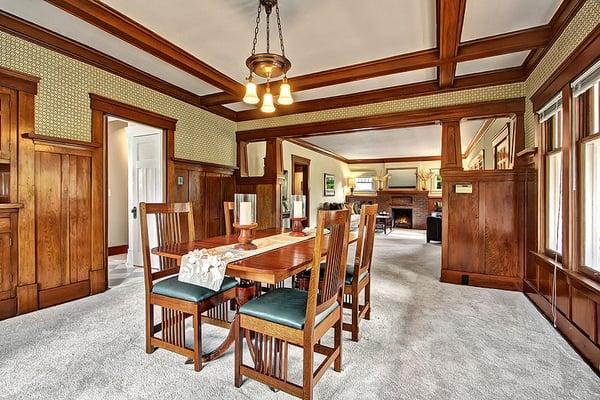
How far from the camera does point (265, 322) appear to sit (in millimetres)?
1608

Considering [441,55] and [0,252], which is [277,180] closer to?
[441,55]

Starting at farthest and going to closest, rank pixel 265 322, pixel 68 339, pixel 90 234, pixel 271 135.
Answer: pixel 271 135 < pixel 90 234 < pixel 68 339 < pixel 265 322

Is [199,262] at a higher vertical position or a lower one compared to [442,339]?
higher

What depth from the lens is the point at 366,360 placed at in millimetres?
1976

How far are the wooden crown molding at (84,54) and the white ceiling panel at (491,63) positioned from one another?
3.71 meters

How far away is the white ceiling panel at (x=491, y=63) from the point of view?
3272 mm

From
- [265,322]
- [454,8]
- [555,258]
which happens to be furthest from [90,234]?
[555,258]

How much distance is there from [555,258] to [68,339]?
4.03 meters

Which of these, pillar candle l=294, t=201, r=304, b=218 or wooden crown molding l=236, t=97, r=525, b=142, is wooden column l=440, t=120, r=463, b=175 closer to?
wooden crown molding l=236, t=97, r=525, b=142

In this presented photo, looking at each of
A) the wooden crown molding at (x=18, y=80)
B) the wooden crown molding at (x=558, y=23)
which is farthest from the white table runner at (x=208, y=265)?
the wooden crown molding at (x=558, y=23)

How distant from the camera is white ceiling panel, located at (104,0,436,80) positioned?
239cm

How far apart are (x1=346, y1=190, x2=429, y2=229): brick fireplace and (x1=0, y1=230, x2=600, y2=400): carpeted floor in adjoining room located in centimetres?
763

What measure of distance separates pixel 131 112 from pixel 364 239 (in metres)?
3.23

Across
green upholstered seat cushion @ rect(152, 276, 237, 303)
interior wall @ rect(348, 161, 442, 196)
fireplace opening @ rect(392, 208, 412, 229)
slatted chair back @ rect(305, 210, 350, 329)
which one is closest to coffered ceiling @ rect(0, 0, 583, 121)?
slatted chair back @ rect(305, 210, 350, 329)
